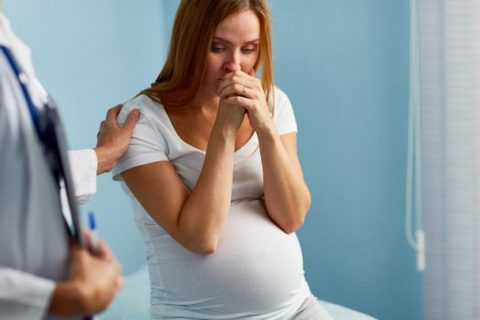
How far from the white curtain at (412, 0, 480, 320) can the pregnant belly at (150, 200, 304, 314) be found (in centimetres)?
88

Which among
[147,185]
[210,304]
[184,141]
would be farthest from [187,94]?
[210,304]

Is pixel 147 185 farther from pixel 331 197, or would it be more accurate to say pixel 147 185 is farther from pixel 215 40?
pixel 331 197

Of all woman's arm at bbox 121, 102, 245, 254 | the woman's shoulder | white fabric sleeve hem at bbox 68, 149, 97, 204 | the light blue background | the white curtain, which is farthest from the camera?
the light blue background

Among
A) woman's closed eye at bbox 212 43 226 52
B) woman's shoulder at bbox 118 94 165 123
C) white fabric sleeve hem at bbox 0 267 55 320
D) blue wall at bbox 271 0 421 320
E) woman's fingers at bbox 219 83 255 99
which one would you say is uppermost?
woman's closed eye at bbox 212 43 226 52

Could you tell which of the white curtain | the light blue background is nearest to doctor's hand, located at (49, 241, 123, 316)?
the light blue background

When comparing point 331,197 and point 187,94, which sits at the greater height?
point 187,94

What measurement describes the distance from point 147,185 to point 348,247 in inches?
50.6

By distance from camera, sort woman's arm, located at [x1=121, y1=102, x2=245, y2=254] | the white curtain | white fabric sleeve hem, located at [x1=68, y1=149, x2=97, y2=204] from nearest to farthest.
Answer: white fabric sleeve hem, located at [x1=68, y1=149, x2=97, y2=204] → woman's arm, located at [x1=121, y1=102, x2=245, y2=254] → the white curtain

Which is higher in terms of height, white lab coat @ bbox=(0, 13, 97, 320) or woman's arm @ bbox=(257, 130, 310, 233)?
white lab coat @ bbox=(0, 13, 97, 320)

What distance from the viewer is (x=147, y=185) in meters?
1.56

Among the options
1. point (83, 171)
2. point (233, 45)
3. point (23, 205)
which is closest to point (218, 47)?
point (233, 45)

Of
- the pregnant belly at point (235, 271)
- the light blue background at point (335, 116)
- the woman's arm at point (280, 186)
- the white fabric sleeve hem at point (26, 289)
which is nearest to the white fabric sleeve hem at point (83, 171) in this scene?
the pregnant belly at point (235, 271)

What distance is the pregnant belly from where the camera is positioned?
61.5 inches

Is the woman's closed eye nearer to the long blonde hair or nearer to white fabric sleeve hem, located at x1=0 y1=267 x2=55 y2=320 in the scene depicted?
the long blonde hair
